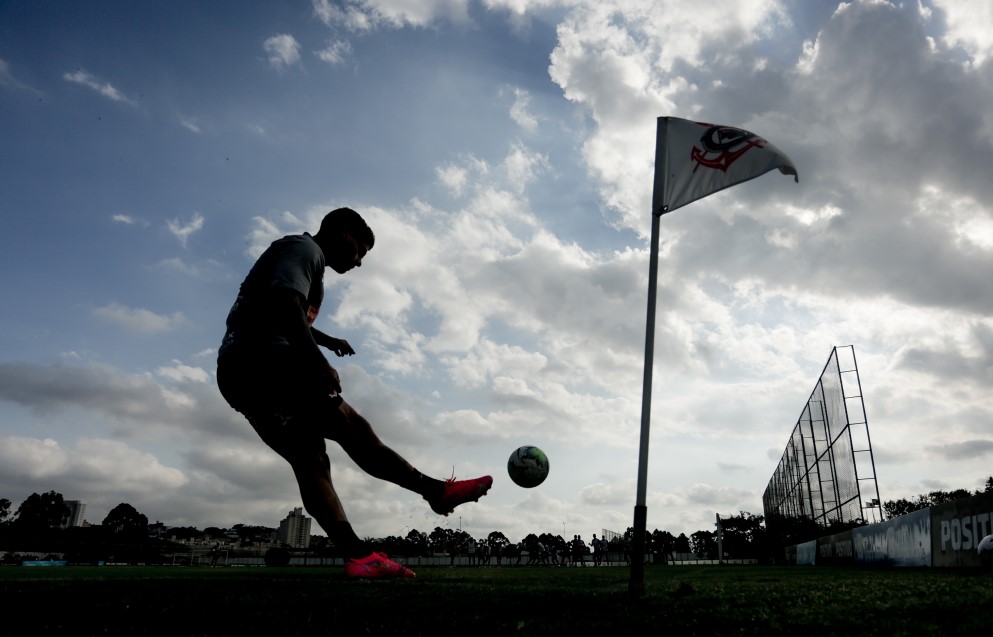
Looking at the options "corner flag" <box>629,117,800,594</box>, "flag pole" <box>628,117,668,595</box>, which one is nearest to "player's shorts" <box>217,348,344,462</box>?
"flag pole" <box>628,117,668,595</box>

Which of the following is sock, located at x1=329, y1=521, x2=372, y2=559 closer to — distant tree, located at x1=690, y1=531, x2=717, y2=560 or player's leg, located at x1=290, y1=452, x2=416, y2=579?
player's leg, located at x1=290, y1=452, x2=416, y2=579

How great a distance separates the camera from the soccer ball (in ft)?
28.4

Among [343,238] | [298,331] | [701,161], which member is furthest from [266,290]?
[701,161]

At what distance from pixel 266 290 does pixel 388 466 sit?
1.74 metres

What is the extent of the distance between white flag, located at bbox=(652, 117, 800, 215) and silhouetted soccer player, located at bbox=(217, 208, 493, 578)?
10.2 feet

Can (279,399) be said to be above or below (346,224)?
below

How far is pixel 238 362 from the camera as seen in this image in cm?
432

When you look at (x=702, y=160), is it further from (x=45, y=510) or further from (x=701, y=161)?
(x=45, y=510)

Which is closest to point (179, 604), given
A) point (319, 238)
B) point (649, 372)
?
point (319, 238)

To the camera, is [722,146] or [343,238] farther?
[722,146]

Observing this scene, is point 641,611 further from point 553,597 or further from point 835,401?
point 835,401

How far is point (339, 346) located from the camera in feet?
18.5

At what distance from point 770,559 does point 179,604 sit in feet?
178

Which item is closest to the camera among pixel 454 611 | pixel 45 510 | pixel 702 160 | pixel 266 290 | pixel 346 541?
pixel 454 611
